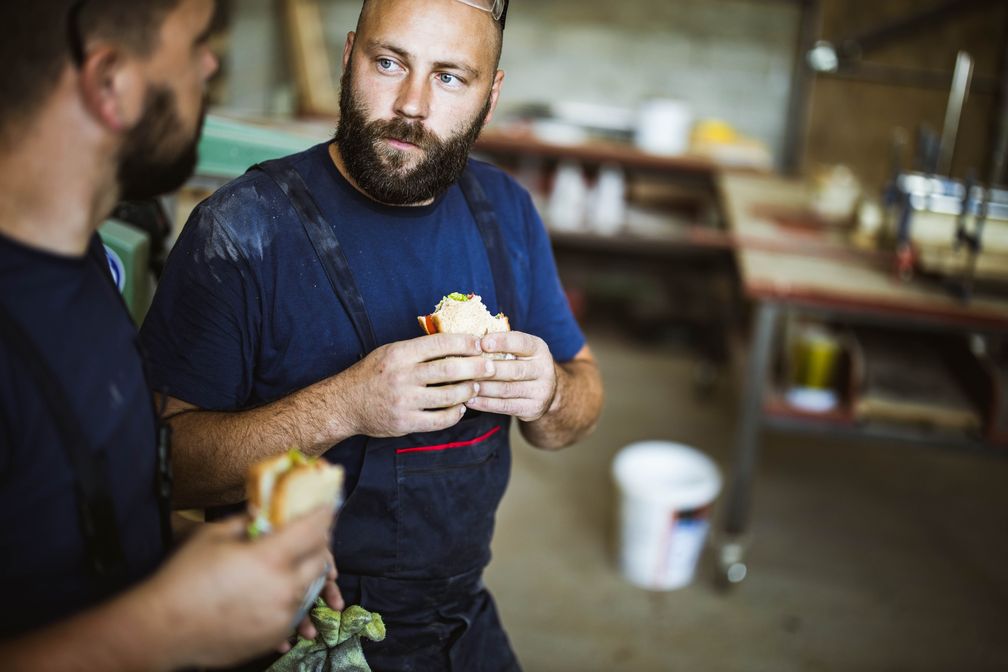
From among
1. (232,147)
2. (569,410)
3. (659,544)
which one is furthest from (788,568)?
(232,147)

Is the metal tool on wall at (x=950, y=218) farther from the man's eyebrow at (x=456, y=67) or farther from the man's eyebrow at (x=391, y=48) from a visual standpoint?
the man's eyebrow at (x=391, y=48)

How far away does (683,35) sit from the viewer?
5.64 meters

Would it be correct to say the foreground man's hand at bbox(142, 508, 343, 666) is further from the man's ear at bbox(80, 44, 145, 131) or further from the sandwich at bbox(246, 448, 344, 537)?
the man's ear at bbox(80, 44, 145, 131)

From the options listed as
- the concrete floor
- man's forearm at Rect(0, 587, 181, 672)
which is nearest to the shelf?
the concrete floor

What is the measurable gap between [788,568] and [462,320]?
7.99 feet

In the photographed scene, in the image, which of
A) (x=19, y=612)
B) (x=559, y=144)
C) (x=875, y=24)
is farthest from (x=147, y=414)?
(x=875, y=24)

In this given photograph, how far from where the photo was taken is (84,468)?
946 mm

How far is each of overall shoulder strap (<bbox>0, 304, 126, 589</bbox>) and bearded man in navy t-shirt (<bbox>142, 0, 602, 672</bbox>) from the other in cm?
42

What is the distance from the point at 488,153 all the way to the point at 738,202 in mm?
1904

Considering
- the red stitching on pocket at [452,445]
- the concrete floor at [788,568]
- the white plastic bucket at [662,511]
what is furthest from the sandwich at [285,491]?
the white plastic bucket at [662,511]

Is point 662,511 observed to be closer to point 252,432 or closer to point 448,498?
point 448,498

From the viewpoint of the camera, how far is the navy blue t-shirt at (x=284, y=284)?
1.42 m

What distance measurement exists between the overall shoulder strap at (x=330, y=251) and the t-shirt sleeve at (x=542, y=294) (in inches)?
17.7

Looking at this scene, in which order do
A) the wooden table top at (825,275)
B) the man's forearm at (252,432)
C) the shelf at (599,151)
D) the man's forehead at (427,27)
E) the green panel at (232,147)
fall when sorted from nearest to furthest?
the man's forearm at (252,432) → the man's forehead at (427,27) → the green panel at (232,147) → the wooden table top at (825,275) → the shelf at (599,151)
